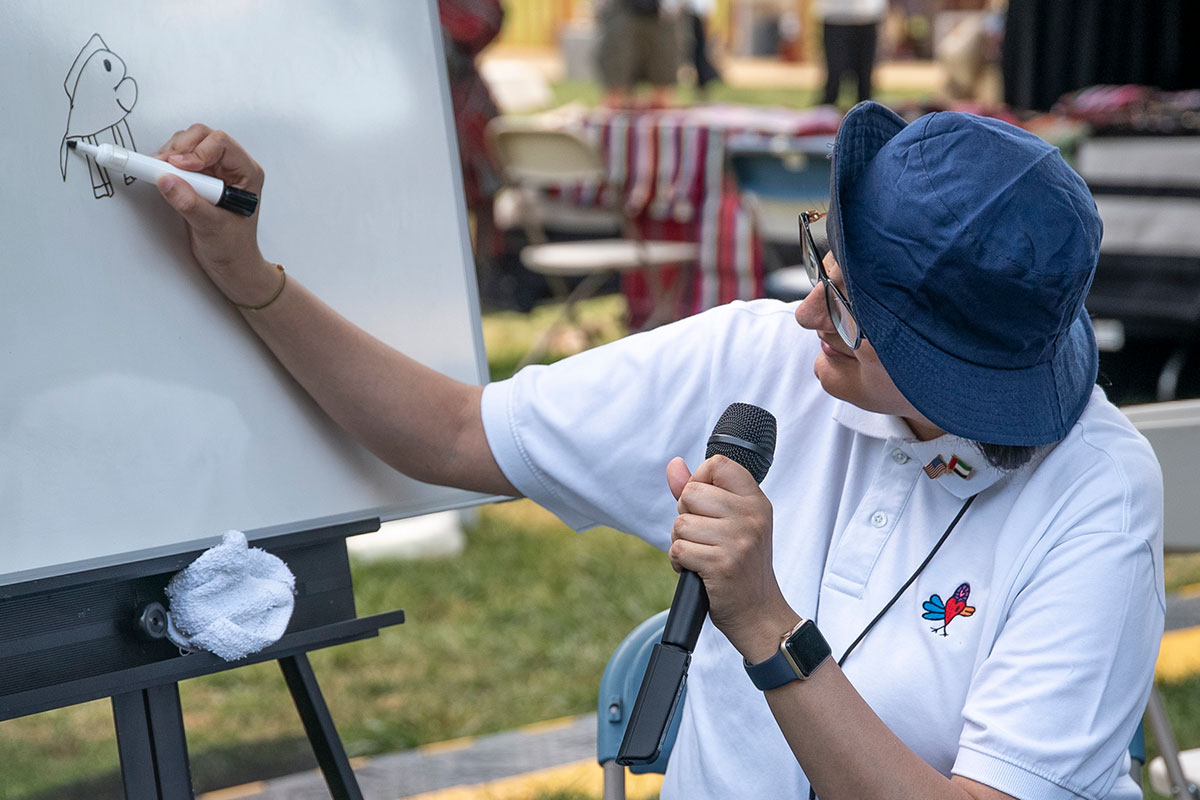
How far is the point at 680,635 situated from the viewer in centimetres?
104

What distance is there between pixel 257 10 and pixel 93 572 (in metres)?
0.66

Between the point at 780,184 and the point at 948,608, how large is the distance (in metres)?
4.02

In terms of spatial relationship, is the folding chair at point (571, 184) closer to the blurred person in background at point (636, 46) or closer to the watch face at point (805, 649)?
the blurred person in background at point (636, 46)

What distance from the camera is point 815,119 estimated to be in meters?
5.42

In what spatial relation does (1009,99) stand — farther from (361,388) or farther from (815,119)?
(361,388)

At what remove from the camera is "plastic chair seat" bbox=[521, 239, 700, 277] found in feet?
17.7

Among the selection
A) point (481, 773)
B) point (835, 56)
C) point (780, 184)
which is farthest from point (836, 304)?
point (835, 56)

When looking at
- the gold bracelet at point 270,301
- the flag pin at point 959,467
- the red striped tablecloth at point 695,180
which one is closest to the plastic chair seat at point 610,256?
the red striped tablecloth at point 695,180

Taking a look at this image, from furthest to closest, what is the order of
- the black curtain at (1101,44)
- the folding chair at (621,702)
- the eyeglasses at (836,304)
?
the black curtain at (1101,44), the folding chair at (621,702), the eyeglasses at (836,304)

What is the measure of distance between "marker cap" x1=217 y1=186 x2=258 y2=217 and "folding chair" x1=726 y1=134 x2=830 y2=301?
356 centimetres

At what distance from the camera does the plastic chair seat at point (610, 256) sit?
17.7ft

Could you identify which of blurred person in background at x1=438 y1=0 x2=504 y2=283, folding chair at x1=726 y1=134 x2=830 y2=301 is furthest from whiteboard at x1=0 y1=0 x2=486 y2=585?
folding chair at x1=726 y1=134 x2=830 y2=301

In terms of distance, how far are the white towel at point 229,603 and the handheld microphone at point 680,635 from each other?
0.47 meters

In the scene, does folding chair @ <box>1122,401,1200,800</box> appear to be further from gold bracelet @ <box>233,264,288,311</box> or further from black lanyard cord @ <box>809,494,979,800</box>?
gold bracelet @ <box>233,264,288,311</box>
